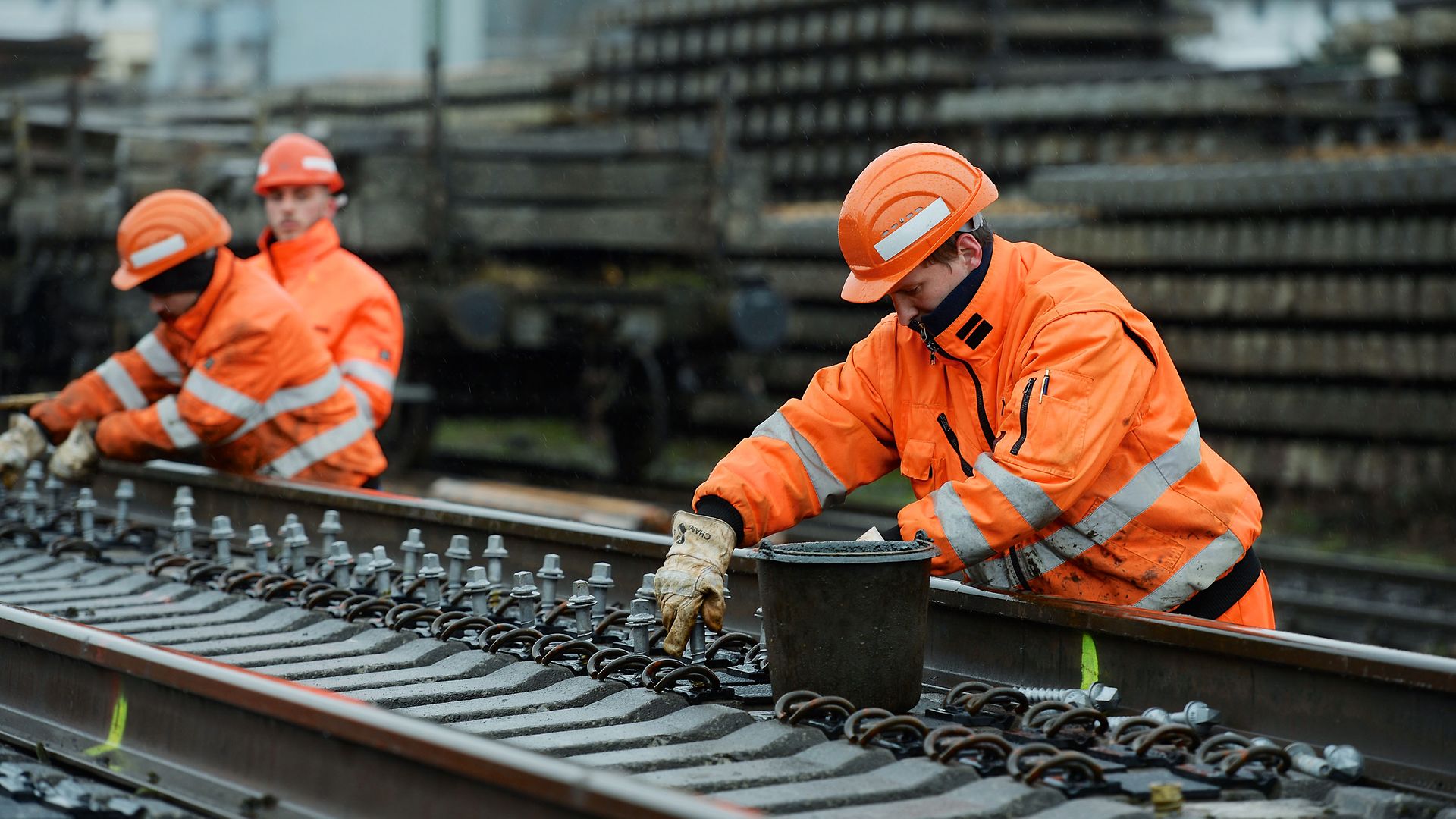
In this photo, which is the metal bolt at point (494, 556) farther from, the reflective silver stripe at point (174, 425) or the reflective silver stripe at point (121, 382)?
the reflective silver stripe at point (121, 382)

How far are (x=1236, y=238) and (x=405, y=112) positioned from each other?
1328 centimetres

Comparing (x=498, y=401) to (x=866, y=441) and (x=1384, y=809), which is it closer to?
(x=866, y=441)

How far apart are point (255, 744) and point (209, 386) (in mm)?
2937

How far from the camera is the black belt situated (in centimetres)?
380

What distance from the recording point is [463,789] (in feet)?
8.95

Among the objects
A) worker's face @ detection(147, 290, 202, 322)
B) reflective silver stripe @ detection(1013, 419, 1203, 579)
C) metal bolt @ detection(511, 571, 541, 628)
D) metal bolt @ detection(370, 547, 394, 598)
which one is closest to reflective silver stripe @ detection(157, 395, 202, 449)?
worker's face @ detection(147, 290, 202, 322)

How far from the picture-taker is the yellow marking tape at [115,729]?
356 centimetres

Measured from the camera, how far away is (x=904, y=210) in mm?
3582

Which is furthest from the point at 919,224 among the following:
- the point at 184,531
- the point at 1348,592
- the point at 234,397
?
the point at 1348,592

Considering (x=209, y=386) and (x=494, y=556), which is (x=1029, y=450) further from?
(x=209, y=386)

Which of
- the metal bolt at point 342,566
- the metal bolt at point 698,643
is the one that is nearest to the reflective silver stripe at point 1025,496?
the metal bolt at point 698,643

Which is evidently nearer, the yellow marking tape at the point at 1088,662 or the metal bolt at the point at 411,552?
the yellow marking tape at the point at 1088,662

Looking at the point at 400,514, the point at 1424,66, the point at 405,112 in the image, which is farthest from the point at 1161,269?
the point at 405,112

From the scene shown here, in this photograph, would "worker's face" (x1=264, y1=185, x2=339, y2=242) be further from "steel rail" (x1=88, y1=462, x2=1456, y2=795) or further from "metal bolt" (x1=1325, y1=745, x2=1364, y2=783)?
"metal bolt" (x1=1325, y1=745, x2=1364, y2=783)
